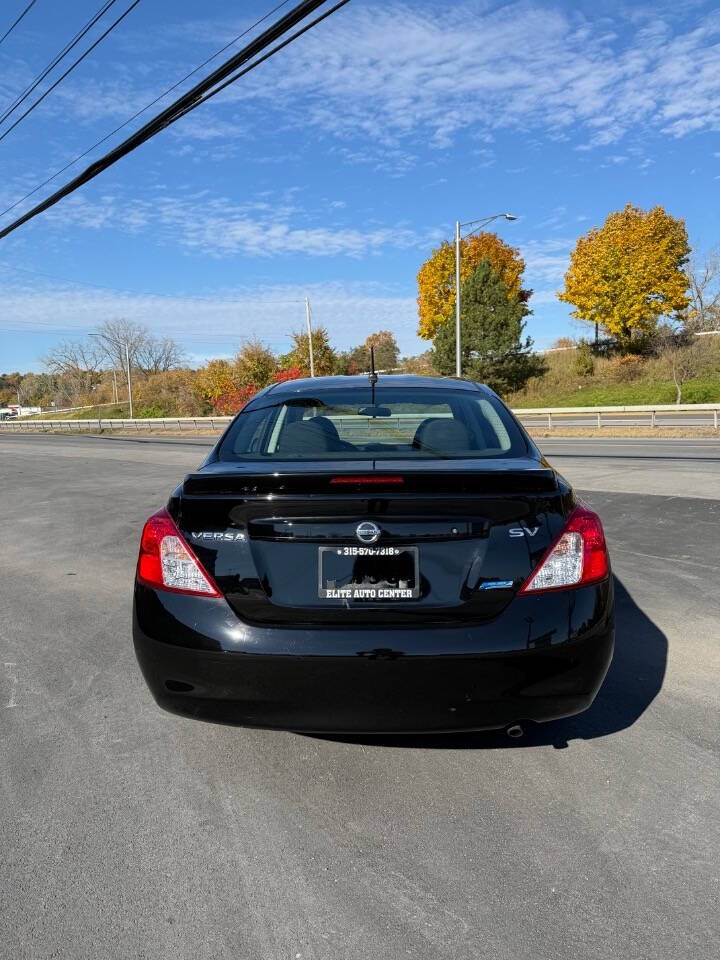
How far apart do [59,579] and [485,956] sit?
17.9 ft

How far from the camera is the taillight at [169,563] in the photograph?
266 centimetres

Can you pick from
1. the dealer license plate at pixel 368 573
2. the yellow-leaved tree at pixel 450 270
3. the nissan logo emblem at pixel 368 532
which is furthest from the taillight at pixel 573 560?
the yellow-leaved tree at pixel 450 270

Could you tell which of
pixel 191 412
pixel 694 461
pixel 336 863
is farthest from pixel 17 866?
pixel 191 412

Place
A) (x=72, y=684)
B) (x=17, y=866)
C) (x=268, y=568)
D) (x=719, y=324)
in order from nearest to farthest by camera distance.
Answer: (x=17, y=866) < (x=268, y=568) < (x=72, y=684) < (x=719, y=324)

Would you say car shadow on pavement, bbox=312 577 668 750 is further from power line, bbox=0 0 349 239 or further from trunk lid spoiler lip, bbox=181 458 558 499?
power line, bbox=0 0 349 239

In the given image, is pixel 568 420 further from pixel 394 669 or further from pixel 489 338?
pixel 394 669

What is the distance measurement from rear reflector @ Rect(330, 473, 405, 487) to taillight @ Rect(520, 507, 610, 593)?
1.90 feet

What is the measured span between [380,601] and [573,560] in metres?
0.72

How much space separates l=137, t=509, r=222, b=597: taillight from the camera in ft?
8.73

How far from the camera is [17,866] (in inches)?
93.9

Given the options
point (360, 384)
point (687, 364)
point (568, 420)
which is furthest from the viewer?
point (568, 420)

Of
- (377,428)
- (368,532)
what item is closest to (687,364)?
(377,428)

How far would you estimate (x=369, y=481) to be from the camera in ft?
8.60

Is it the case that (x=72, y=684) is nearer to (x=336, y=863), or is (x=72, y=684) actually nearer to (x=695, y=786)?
(x=336, y=863)
